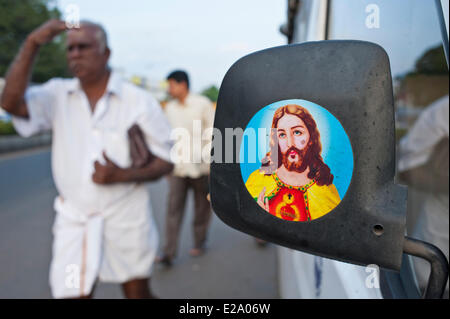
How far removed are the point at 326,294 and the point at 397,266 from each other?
72 cm

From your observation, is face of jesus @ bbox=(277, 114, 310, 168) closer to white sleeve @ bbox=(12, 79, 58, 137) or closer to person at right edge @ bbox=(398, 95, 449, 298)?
person at right edge @ bbox=(398, 95, 449, 298)

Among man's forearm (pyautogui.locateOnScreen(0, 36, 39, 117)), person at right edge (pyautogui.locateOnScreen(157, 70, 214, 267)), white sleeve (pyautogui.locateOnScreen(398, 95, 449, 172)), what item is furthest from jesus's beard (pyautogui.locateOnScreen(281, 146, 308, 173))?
person at right edge (pyautogui.locateOnScreen(157, 70, 214, 267))

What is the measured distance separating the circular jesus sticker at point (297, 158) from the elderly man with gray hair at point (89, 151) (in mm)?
1555

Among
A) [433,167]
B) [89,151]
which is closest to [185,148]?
[89,151]

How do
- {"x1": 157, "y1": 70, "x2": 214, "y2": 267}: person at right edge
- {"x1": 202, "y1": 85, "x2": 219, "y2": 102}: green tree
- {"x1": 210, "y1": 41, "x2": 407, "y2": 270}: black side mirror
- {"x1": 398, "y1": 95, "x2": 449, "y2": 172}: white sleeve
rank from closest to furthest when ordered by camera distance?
{"x1": 210, "y1": 41, "x2": 407, "y2": 270}: black side mirror, {"x1": 202, "y1": 85, "x2": 219, "y2": 102}: green tree, {"x1": 398, "y1": 95, "x2": 449, "y2": 172}: white sleeve, {"x1": 157, "y1": 70, "x2": 214, "y2": 267}: person at right edge

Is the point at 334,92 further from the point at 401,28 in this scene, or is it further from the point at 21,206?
the point at 21,206

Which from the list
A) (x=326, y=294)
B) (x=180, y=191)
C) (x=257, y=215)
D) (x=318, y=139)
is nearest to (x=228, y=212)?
(x=257, y=215)

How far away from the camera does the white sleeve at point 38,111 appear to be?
2156mm

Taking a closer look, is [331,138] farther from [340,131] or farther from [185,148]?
[185,148]

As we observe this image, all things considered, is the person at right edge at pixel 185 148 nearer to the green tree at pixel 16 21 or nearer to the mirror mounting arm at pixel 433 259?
the mirror mounting arm at pixel 433 259

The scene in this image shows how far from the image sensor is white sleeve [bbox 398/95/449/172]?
1.84 m

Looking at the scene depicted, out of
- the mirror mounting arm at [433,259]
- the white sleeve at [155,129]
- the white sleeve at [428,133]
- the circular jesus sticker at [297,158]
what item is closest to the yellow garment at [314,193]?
the circular jesus sticker at [297,158]

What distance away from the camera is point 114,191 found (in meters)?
2.21

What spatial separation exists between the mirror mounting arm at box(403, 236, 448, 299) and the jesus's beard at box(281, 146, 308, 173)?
0.24 m
